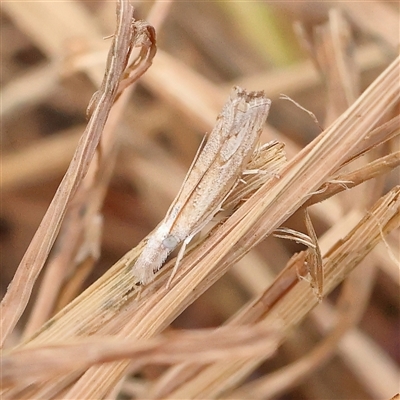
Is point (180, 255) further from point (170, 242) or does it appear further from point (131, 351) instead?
point (131, 351)

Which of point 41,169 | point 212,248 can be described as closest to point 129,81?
point 212,248

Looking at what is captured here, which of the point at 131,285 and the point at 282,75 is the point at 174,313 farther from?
the point at 282,75

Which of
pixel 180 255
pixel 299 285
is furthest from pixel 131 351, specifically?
pixel 299 285

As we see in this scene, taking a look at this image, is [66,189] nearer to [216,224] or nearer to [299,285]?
[216,224]

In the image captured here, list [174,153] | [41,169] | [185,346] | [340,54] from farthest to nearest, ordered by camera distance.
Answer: [174,153] < [41,169] < [340,54] < [185,346]

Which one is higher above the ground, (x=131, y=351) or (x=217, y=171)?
(x=217, y=171)

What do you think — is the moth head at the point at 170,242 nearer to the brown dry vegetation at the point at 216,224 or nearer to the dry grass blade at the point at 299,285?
the brown dry vegetation at the point at 216,224

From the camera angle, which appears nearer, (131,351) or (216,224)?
(131,351)
